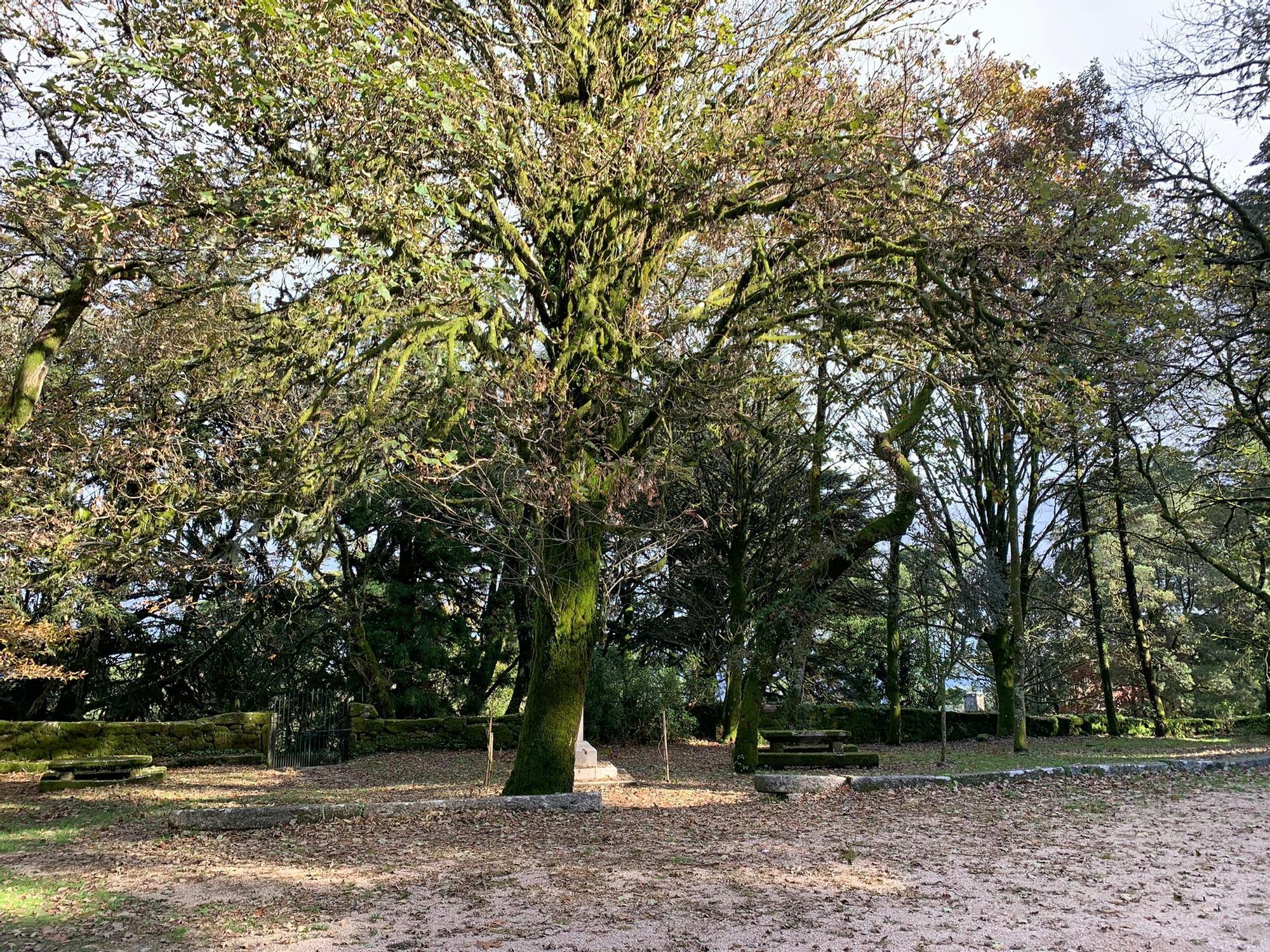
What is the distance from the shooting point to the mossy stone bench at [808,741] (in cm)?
1402

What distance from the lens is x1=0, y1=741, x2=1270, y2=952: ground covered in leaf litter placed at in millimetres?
4805

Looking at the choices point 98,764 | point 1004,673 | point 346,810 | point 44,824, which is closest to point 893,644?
point 1004,673

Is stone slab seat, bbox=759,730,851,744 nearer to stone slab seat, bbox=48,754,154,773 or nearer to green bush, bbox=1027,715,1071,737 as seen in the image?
green bush, bbox=1027,715,1071,737

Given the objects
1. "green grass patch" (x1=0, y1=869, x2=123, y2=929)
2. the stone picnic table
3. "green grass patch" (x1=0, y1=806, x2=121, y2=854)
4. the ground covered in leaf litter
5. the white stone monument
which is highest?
the stone picnic table

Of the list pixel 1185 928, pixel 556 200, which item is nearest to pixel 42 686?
pixel 556 200

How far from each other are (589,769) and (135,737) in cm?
797

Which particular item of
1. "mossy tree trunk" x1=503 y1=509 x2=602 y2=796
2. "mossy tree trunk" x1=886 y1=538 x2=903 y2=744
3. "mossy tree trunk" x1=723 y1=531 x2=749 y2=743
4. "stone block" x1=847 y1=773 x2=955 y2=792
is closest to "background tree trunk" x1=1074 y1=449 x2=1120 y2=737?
"mossy tree trunk" x1=886 y1=538 x2=903 y2=744

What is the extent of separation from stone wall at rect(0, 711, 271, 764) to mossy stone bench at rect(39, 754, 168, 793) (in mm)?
1549

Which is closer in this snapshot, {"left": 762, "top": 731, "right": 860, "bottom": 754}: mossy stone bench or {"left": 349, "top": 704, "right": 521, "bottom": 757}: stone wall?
{"left": 762, "top": 731, "right": 860, "bottom": 754}: mossy stone bench

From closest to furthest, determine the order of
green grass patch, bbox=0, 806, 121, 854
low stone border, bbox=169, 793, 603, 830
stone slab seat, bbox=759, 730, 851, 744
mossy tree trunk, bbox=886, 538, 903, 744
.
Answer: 1. green grass patch, bbox=0, 806, 121, 854
2. low stone border, bbox=169, 793, 603, 830
3. stone slab seat, bbox=759, 730, 851, 744
4. mossy tree trunk, bbox=886, 538, 903, 744

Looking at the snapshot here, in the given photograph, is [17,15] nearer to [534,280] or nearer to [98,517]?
[98,517]

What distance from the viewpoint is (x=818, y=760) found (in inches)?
526

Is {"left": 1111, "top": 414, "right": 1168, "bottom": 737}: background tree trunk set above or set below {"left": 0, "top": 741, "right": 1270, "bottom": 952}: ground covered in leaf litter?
above

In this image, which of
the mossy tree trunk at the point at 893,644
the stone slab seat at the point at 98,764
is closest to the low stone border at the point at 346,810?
the stone slab seat at the point at 98,764
